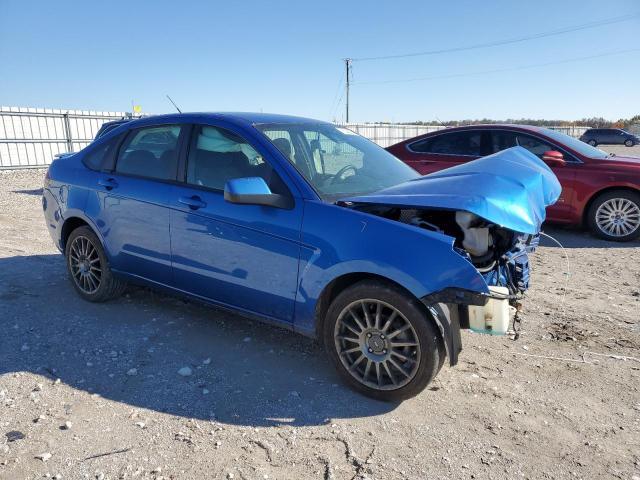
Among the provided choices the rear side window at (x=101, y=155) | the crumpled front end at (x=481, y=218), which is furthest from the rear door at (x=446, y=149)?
the rear side window at (x=101, y=155)

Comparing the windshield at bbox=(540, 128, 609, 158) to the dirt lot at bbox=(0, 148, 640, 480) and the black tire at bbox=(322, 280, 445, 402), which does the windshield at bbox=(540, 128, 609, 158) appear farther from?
the black tire at bbox=(322, 280, 445, 402)

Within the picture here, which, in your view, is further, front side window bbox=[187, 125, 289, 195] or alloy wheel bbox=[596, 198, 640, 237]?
alloy wheel bbox=[596, 198, 640, 237]

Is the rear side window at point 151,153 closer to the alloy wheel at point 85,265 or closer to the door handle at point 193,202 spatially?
the door handle at point 193,202

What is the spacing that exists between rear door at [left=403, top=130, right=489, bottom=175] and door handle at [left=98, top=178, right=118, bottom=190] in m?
5.24

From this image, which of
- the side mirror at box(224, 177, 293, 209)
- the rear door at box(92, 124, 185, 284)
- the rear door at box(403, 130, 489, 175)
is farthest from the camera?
the rear door at box(403, 130, 489, 175)

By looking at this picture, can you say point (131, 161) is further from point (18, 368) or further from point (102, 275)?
point (18, 368)

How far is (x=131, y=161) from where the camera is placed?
448 cm

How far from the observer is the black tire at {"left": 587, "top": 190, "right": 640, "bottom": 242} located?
7.12m

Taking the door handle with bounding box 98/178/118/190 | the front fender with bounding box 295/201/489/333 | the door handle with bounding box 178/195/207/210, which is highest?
the door handle with bounding box 98/178/118/190

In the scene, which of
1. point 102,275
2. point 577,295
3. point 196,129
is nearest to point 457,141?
point 577,295

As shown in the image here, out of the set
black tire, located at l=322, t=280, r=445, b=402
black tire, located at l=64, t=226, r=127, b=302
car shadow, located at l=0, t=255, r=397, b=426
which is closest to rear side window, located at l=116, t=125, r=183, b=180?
black tire, located at l=64, t=226, r=127, b=302

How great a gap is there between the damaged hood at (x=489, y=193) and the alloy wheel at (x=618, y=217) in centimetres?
403

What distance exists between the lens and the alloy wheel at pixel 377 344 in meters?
3.09

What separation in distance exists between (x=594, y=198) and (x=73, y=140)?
17.6 m
